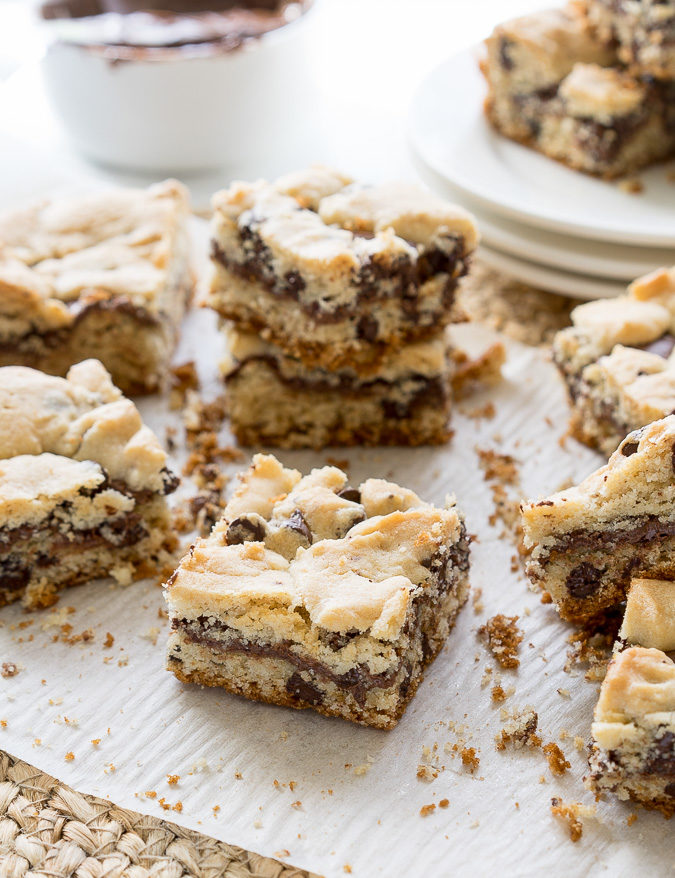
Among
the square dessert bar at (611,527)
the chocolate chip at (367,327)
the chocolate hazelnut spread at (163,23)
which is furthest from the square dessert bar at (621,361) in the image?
the chocolate hazelnut spread at (163,23)

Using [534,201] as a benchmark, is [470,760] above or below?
below

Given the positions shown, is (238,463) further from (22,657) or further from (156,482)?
(22,657)

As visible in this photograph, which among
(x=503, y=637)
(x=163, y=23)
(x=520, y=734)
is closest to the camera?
(x=520, y=734)

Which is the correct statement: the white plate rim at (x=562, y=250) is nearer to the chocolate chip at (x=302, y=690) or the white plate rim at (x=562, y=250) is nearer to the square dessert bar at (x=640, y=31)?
the square dessert bar at (x=640, y=31)

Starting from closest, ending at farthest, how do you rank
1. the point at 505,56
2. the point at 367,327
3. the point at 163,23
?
the point at 367,327 → the point at 505,56 → the point at 163,23

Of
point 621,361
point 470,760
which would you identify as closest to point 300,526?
point 470,760

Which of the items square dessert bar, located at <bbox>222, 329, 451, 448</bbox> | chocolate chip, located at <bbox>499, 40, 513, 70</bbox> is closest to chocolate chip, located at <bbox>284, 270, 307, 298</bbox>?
square dessert bar, located at <bbox>222, 329, 451, 448</bbox>

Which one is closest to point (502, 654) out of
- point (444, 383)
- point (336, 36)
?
point (444, 383)

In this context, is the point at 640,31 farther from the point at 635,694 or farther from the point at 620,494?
→ the point at 635,694
